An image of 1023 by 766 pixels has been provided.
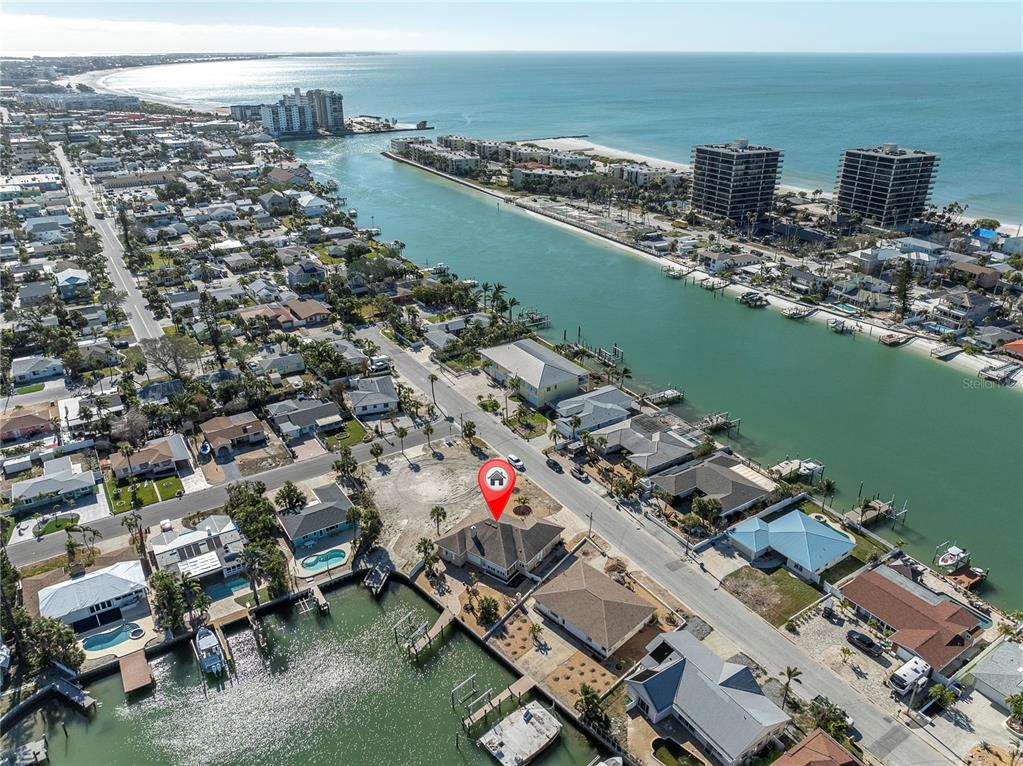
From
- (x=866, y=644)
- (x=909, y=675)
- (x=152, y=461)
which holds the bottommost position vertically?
(x=866, y=644)

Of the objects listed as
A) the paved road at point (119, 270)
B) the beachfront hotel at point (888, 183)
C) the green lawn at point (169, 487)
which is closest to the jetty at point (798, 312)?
the beachfront hotel at point (888, 183)

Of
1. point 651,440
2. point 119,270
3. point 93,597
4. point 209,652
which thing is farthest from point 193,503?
point 119,270

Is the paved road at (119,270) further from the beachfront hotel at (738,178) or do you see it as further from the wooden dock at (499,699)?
the beachfront hotel at (738,178)

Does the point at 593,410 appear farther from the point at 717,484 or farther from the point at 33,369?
the point at 33,369

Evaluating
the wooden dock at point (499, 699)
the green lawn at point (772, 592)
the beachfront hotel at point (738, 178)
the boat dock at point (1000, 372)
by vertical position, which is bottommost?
the wooden dock at point (499, 699)

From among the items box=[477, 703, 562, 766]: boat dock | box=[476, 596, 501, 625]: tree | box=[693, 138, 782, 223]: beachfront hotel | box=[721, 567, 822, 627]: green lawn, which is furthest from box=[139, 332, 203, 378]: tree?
box=[693, 138, 782, 223]: beachfront hotel
